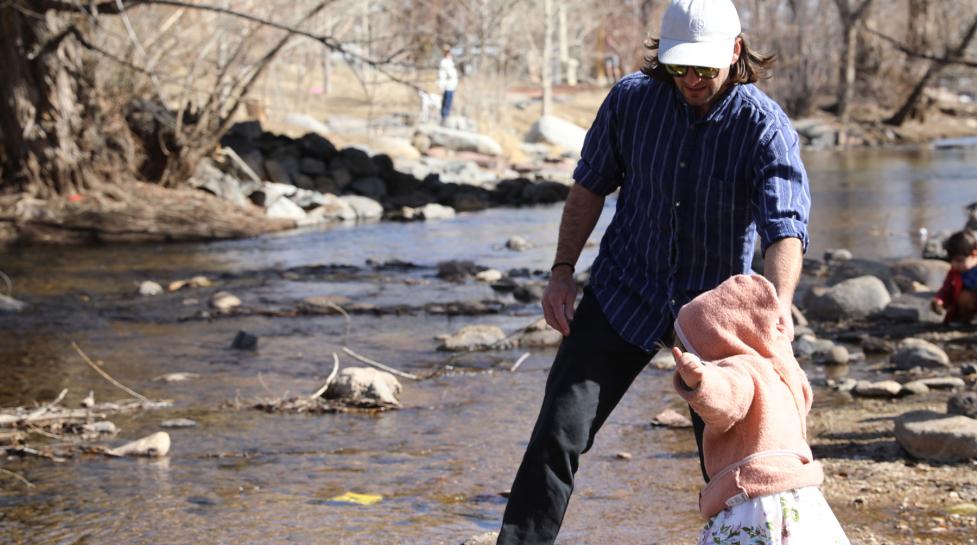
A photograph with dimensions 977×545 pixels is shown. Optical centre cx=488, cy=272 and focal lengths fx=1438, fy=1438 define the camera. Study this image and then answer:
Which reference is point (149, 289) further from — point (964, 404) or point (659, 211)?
point (659, 211)

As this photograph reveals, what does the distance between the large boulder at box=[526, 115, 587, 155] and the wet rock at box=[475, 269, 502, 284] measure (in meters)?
19.3

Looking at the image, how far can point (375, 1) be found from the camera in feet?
63.8

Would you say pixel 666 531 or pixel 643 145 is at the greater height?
pixel 643 145

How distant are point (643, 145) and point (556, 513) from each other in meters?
1.03

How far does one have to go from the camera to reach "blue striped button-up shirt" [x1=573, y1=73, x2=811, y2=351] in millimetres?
3762

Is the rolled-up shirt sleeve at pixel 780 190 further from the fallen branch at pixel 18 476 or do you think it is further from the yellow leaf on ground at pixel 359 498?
the fallen branch at pixel 18 476

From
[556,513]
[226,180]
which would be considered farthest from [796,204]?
[226,180]

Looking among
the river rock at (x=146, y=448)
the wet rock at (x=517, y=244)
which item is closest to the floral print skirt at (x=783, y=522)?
the river rock at (x=146, y=448)

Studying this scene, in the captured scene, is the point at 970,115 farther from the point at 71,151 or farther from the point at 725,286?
the point at 725,286

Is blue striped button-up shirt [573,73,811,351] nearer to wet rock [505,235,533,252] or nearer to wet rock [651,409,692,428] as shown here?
wet rock [651,409,692,428]

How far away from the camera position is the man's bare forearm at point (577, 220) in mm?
4152

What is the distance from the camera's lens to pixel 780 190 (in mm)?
3611

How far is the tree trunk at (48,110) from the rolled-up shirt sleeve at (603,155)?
1371 cm

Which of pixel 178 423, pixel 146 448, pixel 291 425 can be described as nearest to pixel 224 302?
pixel 178 423
